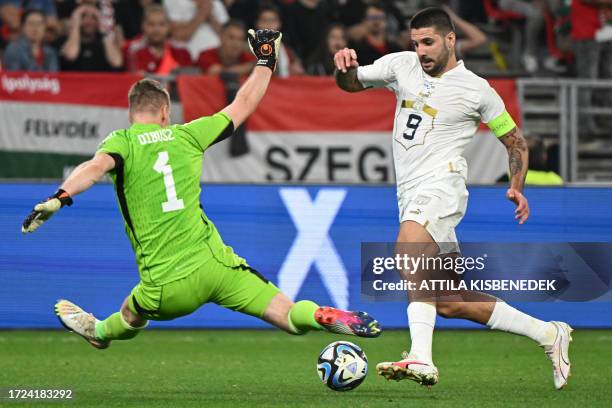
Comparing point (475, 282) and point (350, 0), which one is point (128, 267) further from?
point (350, 0)

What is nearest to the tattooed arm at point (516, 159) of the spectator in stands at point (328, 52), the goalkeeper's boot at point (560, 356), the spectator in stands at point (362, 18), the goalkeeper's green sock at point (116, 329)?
the goalkeeper's boot at point (560, 356)

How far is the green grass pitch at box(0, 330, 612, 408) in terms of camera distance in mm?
8766

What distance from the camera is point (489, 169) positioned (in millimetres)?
16656

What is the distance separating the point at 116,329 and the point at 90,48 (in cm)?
925

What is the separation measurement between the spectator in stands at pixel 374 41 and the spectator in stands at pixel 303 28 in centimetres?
58

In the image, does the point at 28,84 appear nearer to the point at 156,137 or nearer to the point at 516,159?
the point at 156,137

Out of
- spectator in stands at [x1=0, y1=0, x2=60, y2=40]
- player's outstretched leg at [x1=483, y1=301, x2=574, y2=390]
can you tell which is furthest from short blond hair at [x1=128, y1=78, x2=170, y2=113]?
spectator in stands at [x1=0, y1=0, x2=60, y2=40]

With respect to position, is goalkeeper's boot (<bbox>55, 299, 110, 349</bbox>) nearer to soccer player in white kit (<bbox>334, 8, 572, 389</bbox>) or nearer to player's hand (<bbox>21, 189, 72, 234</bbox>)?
player's hand (<bbox>21, 189, 72, 234</bbox>)

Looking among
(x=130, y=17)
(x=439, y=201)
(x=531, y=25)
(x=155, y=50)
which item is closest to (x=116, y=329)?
(x=439, y=201)

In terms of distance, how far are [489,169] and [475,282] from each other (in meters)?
4.75

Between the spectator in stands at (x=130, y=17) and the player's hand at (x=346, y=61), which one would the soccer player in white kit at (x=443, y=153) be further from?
the spectator in stands at (x=130, y=17)

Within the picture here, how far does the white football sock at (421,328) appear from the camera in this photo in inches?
345

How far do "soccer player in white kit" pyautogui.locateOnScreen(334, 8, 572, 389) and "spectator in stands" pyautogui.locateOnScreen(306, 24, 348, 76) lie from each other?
26.6 ft

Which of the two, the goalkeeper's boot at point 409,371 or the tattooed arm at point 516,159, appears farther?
the tattooed arm at point 516,159
